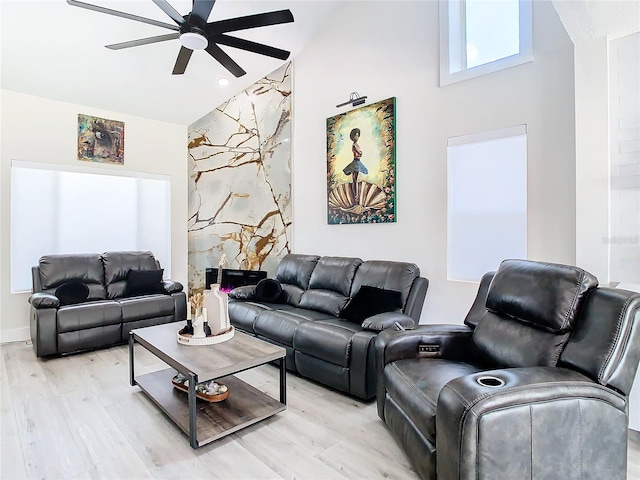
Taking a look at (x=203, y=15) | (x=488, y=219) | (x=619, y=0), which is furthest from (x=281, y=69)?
(x=619, y=0)

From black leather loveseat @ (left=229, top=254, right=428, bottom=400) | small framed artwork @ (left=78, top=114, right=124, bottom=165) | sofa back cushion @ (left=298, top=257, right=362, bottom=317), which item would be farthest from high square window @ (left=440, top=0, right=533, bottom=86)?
small framed artwork @ (left=78, top=114, right=124, bottom=165)

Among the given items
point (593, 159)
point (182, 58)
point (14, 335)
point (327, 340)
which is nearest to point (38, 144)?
point (14, 335)

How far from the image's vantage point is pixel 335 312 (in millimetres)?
3475

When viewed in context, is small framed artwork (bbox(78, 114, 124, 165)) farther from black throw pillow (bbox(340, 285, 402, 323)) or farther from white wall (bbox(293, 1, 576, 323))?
black throw pillow (bbox(340, 285, 402, 323))

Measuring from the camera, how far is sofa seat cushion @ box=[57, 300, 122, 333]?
365 cm

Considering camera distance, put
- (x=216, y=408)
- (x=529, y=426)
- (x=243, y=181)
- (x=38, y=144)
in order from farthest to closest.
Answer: (x=243, y=181) → (x=38, y=144) → (x=216, y=408) → (x=529, y=426)

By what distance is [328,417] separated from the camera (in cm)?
249

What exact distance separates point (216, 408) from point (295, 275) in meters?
1.92

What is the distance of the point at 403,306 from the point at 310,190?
210 centimetres

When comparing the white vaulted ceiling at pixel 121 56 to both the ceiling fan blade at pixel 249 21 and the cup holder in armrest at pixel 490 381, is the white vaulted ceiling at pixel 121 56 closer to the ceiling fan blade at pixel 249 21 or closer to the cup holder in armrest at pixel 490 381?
the ceiling fan blade at pixel 249 21

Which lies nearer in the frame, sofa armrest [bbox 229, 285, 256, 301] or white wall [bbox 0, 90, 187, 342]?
sofa armrest [bbox 229, 285, 256, 301]

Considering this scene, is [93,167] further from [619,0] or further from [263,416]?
[619,0]

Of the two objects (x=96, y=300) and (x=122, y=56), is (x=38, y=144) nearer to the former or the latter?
(x=122, y=56)

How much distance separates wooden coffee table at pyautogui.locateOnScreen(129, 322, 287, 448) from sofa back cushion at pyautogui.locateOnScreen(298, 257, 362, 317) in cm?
108
